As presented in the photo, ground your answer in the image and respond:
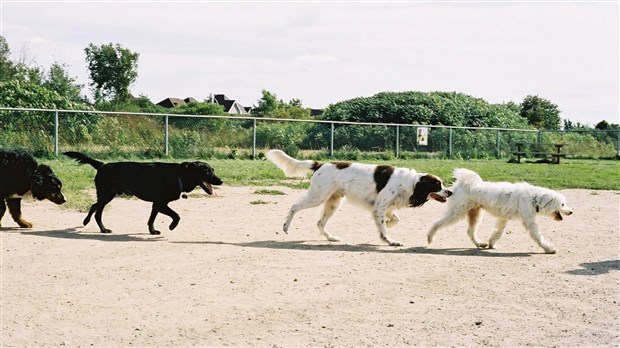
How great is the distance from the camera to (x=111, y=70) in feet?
226

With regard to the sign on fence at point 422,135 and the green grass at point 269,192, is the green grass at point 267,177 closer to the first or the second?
the green grass at point 269,192

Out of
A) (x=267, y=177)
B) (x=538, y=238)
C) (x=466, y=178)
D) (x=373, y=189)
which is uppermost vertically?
(x=466, y=178)

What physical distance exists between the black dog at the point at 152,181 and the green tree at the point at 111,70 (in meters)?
59.0

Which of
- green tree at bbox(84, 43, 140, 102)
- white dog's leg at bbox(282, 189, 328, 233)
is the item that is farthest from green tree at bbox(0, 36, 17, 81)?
white dog's leg at bbox(282, 189, 328, 233)

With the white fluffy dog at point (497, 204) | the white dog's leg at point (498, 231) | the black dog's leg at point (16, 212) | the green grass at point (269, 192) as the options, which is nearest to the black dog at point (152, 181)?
the black dog's leg at point (16, 212)

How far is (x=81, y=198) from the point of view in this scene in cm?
1419

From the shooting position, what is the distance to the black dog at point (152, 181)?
11.1m

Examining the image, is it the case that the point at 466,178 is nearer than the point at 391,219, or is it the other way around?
the point at 466,178

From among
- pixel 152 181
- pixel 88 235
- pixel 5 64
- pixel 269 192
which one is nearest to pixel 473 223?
pixel 152 181

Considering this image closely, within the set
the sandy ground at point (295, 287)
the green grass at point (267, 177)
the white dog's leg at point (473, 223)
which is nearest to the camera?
the sandy ground at point (295, 287)

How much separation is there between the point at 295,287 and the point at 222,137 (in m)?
20.8

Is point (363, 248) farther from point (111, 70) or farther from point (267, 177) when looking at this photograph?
point (111, 70)

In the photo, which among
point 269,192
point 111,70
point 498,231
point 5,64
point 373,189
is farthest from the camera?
point 111,70

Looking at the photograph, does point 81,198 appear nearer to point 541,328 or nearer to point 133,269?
point 133,269
